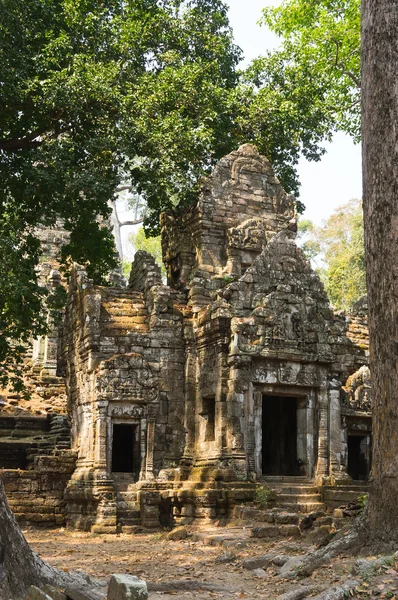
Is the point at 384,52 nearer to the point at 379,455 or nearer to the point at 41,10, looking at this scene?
the point at 379,455

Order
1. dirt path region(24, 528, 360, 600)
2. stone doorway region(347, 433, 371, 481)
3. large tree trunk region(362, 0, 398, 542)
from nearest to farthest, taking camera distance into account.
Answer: large tree trunk region(362, 0, 398, 542), dirt path region(24, 528, 360, 600), stone doorway region(347, 433, 371, 481)

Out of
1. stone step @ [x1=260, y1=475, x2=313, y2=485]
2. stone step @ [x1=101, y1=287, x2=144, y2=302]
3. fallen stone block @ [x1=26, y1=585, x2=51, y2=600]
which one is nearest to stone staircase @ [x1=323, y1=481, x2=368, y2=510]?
stone step @ [x1=260, y1=475, x2=313, y2=485]

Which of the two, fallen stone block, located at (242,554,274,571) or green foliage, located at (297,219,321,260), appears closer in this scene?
fallen stone block, located at (242,554,274,571)

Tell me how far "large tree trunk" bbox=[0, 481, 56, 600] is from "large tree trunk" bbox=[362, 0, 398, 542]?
329cm

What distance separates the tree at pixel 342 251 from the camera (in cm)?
3900

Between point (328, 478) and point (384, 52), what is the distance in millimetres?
8913

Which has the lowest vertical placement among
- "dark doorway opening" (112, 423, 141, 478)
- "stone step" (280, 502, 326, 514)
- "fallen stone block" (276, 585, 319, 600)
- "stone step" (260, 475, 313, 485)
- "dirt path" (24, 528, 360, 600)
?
"dirt path" (24, 528, 360, 600)

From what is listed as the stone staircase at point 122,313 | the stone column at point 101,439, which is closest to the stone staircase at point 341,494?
the stone column at point 101,439

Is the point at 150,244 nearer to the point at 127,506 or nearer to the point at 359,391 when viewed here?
the point at 359,391

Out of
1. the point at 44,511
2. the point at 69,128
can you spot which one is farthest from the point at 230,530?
the point at 69,128

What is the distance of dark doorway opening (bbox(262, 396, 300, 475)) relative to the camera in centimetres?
1731

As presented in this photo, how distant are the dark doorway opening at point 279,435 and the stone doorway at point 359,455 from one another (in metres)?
1.99

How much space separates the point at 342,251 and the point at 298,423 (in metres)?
28.5

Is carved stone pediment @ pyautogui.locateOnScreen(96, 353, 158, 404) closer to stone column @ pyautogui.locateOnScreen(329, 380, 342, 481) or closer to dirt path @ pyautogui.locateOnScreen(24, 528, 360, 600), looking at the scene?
dirt path @ pyautogui.locateOnScreen(24, 528, 360, 600)
